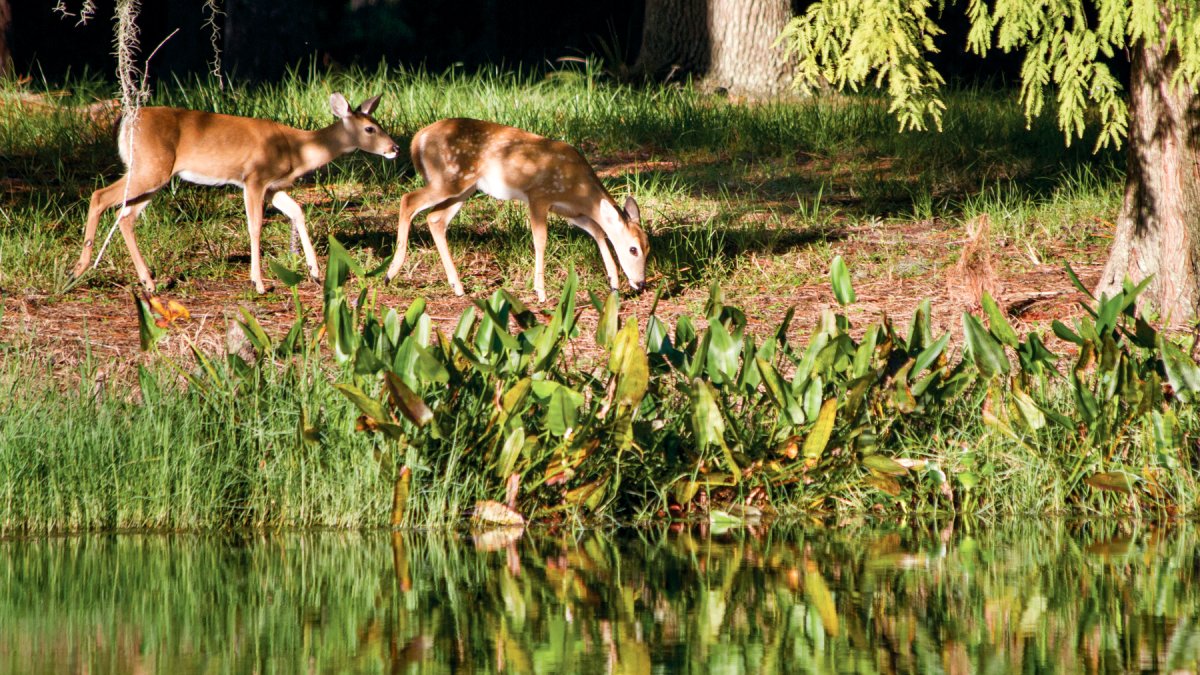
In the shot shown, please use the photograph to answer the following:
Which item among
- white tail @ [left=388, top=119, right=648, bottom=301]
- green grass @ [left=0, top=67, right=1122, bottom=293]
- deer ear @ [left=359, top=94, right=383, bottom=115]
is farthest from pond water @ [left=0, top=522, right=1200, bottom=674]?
deer ear @ [left=359, top=94, right=383, bottom=115]

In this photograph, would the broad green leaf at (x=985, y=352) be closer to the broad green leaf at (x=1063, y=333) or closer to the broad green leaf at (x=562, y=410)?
the broad green leaf at (x=1063, y=333)

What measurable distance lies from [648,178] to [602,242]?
7.36 ft

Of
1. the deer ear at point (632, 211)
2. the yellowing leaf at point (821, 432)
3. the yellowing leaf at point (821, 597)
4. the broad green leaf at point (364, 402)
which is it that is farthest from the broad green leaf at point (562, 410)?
the deer ear at point (632, 211)

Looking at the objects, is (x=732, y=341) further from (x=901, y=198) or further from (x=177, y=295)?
(x=901, y=198)

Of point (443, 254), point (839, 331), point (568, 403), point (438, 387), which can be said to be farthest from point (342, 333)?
point (443, 254)

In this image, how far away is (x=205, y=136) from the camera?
9.45m

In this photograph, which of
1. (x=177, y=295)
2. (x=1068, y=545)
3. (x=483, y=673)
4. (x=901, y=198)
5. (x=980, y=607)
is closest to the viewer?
(x=483, y=673)

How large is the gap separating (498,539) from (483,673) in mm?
1729

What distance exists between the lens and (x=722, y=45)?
565 inches

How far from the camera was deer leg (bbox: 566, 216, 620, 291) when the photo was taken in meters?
9.39

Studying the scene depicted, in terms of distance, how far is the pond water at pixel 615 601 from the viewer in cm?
420

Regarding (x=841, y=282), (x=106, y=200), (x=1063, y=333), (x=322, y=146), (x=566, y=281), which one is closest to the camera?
(x=1063, y=333)

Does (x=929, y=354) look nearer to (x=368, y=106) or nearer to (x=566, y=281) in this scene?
(x=566, y=281)

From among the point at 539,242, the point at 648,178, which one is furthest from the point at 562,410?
the point at 648,178
